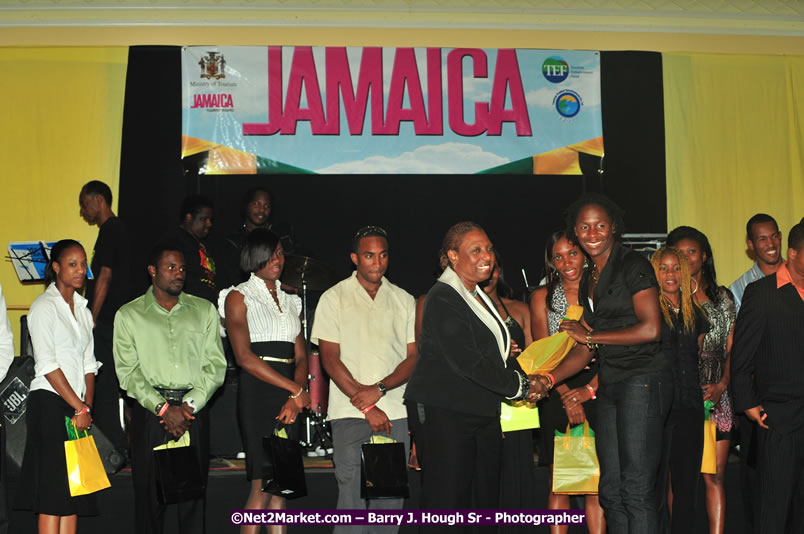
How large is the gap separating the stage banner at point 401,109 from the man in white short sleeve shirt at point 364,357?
3.46 m

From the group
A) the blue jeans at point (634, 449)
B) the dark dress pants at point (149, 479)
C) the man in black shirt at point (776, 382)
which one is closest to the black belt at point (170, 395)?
the dark dress pants at point (149, 479)

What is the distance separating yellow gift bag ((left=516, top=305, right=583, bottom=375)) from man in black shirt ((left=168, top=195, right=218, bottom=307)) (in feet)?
10.6

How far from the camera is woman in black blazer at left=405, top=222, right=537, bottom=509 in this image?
3.62 m

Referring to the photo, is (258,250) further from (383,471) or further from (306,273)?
(383,471)

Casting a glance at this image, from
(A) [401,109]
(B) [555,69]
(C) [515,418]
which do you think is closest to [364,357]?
(C) [515,418]

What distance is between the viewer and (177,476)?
428cm

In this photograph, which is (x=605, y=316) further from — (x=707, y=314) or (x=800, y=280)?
(x=707, y=314)

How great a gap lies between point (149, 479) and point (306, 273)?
2017mm

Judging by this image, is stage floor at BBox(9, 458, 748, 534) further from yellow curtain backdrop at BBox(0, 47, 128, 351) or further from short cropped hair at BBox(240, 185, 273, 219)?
yellow curtain backdrop at BBox(0, 47, 128, 351)

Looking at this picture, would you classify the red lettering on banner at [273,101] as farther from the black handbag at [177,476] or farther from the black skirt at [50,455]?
the black handbag at [177,476]

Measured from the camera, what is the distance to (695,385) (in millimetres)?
4492

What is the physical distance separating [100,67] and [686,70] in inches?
222

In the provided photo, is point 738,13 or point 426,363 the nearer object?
point 426,363

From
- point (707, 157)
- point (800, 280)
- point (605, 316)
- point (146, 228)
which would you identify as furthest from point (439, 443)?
point (707, 157)
